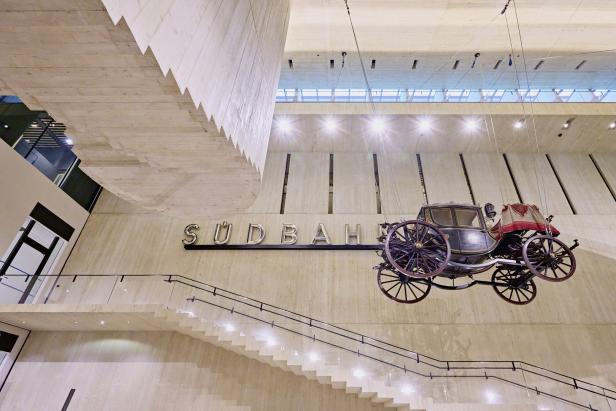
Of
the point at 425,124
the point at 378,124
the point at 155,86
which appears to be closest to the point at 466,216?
the point at 155,86

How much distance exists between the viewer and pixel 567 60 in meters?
10.6

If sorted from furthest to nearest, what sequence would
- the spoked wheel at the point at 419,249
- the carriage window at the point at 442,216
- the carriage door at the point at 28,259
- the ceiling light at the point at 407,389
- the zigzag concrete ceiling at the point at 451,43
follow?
the zigzag concrete ceiling at the point at 451,43
the carriage door at the point at 28,259
the ceiling light at the point at 407,389
the carriage window at the point at 442,216
the spoked wheel at the point at 419,249

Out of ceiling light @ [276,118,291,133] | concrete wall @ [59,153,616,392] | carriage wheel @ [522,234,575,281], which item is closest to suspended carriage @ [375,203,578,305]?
carriage wheel @ [522,234,575,281]

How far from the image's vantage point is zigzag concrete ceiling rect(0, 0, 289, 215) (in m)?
2.47

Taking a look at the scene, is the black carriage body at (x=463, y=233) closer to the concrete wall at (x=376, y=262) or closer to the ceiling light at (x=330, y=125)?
the concrete wall at (x=376, y=262)

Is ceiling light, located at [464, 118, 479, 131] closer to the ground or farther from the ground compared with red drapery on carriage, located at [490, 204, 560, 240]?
farther from the ground

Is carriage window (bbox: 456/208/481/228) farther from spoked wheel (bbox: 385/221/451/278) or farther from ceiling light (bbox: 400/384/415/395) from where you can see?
ceiling light (bbox: 400/384/415/395)

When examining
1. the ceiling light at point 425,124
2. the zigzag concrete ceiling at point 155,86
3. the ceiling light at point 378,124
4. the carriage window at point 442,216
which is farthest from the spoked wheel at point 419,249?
the ceiling light at point 425,124

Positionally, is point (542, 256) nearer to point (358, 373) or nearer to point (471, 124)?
point (358, 373)

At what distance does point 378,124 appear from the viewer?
1041 cm

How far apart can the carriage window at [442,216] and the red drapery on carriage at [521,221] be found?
2.16 ft

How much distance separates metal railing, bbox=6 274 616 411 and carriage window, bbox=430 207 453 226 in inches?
175

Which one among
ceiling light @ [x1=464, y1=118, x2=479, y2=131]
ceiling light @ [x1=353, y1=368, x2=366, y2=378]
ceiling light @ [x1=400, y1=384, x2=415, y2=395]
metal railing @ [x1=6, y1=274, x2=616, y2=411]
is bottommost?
ceiling light @ [x1=400, y1=384, x2=415, y2=395]

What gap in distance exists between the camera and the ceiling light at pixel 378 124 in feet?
33.6
